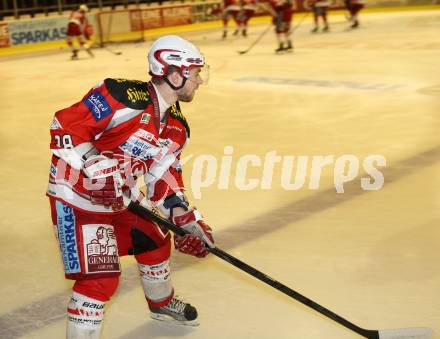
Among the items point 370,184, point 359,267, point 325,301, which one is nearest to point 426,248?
point 359,267

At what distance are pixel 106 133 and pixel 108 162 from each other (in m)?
0.12

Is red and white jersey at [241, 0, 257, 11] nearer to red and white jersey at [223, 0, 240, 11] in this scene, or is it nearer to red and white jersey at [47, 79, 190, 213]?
red and white jersey at [223, 0, 240, 11]

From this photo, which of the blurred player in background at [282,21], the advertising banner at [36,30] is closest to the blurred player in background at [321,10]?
the blurred player in background at [282,21]

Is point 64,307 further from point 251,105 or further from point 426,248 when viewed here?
point 251,105

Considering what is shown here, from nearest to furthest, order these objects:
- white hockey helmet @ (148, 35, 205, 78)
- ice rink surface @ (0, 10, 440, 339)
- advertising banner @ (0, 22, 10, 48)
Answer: white hockey helmet @ (148, 35, 205, 78) < ice rink surface @ (0, 10, 440, 339) < advertising banner @ (0, 22, 10, 48)

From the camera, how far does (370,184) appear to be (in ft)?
20.9

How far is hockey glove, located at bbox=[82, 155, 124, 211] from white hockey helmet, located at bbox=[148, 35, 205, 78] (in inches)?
17.8

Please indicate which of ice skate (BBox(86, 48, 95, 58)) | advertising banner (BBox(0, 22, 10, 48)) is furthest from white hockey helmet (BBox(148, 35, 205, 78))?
advertising banner (BBox(0, 22, 10, 48))

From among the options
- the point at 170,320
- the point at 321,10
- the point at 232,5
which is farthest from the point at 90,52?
the point at 170,320

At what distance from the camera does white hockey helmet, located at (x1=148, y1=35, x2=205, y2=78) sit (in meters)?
3.27

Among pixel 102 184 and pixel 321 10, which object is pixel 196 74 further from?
pixel 321 10

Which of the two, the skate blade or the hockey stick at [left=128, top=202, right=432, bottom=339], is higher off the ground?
the hockey stick at [left=128, top=202, right=432, bottom=339]

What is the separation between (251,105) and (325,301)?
6177 mm

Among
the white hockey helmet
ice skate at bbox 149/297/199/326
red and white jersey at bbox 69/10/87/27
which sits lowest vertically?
red and white jersey at bbox 69/10/87/27
